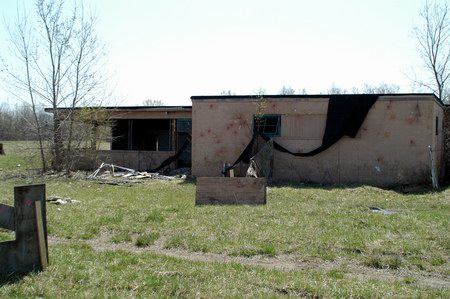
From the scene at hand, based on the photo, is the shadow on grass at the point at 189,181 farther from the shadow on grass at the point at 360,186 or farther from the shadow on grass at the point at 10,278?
the shadow on grass at the point at 10,278

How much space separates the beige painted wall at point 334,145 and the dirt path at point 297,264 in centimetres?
1150

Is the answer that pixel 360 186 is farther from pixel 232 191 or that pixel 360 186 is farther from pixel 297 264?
pixel 297 264

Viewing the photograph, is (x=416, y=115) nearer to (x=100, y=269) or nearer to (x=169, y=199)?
(x=169, y=199)

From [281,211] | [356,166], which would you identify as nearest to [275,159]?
[356,166]

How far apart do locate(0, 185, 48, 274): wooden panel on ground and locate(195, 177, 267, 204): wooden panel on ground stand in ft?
20.4

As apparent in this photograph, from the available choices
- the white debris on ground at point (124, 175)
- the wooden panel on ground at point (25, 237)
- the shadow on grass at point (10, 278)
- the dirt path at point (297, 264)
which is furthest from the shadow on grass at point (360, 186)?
the shadow on grass at point (10, 278)

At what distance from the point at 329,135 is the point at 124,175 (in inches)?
348

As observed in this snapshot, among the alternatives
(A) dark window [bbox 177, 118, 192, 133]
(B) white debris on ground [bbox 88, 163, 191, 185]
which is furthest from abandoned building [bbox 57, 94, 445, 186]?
(A) dark window [bbox 177, 118, 192, 133]

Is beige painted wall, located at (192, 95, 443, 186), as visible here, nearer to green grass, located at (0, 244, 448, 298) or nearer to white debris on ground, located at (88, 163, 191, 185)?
white debris on ground, located at (88, 163, 191, 185)

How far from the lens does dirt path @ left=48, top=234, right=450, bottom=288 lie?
17.6ft

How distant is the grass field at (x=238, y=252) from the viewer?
4.62 m

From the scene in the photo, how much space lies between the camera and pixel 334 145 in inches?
682

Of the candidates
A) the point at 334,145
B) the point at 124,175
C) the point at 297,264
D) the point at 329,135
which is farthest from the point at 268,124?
the point at 297,264

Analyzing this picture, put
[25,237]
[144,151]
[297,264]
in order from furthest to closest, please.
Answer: [144,151] < [297,264] < [25,237]
